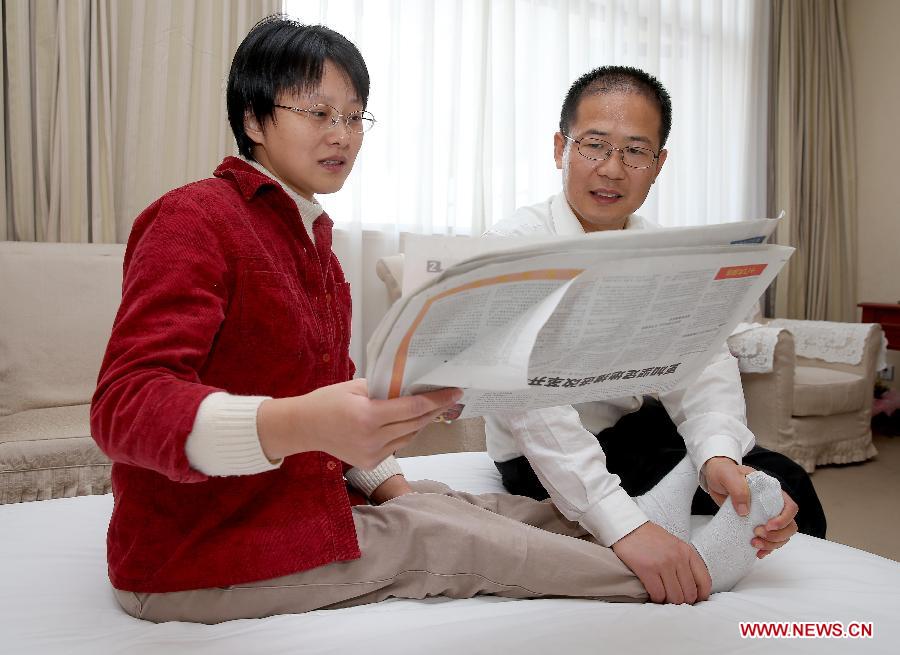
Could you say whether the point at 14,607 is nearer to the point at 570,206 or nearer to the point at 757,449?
the point at 570,206

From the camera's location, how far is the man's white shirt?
936 millimetres

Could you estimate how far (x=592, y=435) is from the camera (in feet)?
3.43

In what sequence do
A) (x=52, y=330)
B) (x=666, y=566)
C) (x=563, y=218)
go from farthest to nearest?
(x=52, y=330) < (x=563, y=218) < (x=666, y=566)

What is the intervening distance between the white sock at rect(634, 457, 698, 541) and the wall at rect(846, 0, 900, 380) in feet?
13.1

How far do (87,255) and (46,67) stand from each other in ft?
2.29

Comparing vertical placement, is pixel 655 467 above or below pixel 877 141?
below

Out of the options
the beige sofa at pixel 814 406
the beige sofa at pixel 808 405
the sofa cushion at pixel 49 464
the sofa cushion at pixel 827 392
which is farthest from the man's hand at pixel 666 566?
the sofa cushion at pixel 827 392

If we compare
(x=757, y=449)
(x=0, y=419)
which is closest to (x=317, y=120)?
(x=757, y=449)

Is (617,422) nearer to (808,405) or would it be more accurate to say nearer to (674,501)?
(674,501)

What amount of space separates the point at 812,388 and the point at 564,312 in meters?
2.70

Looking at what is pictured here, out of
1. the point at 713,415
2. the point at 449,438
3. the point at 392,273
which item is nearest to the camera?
the point at 713,415

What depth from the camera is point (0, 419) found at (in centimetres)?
183

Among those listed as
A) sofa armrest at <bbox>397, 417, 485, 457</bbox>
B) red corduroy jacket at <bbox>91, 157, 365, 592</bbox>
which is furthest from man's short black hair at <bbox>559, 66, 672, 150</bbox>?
sofa armrest at <bbox>397, 417, 485, 457</bbox>

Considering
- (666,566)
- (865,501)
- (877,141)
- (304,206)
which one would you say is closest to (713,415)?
(666,566)
